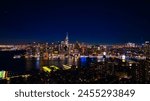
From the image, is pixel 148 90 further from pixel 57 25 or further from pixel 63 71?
pixel 57 25

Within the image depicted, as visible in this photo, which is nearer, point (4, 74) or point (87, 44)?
point (4, 74)

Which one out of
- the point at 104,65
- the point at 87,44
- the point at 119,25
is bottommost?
the point at 104,65

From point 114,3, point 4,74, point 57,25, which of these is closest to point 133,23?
point 114,3

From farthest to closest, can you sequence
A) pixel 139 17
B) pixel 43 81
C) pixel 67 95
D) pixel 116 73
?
1. pixel 139 17
2. pixel 116 73
3. pixel 43 81
4. pixel 67 95

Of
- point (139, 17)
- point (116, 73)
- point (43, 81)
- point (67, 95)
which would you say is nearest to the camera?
point (67, 95)

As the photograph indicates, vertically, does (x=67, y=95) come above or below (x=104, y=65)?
below

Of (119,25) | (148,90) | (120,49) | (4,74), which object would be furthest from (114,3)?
(4,74)

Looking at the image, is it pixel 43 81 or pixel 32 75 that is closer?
pixel 43 81

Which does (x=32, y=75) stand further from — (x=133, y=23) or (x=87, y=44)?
(x=133, y=23)

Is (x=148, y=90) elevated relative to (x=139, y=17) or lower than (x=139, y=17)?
lower
